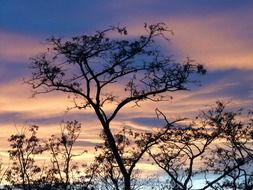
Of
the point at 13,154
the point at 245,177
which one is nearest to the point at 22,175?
the point at 13,154

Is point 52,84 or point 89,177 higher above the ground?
point 52,84

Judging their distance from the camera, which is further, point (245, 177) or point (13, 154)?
point (13, 154)

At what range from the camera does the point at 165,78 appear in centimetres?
2148

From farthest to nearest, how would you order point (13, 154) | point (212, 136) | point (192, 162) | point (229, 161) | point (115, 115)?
point (13, 154), point (229, 161), point (212, 136), point (192, 162), point (115, 115)

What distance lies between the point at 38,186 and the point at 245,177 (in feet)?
54.1

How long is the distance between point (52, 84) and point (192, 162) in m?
13.2

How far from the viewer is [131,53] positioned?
21250 millimetres

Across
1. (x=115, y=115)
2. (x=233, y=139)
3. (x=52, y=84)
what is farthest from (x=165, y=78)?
(x=233, y=139)

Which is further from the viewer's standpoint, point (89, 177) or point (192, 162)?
point (89, 177)

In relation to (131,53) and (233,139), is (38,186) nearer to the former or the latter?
(233,139)

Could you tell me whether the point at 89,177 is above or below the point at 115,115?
below

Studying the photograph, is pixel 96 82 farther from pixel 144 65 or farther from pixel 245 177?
pixel 245 177

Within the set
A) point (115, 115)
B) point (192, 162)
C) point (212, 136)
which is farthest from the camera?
point (212, 136)

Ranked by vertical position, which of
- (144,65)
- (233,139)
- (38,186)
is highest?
(144,65)
